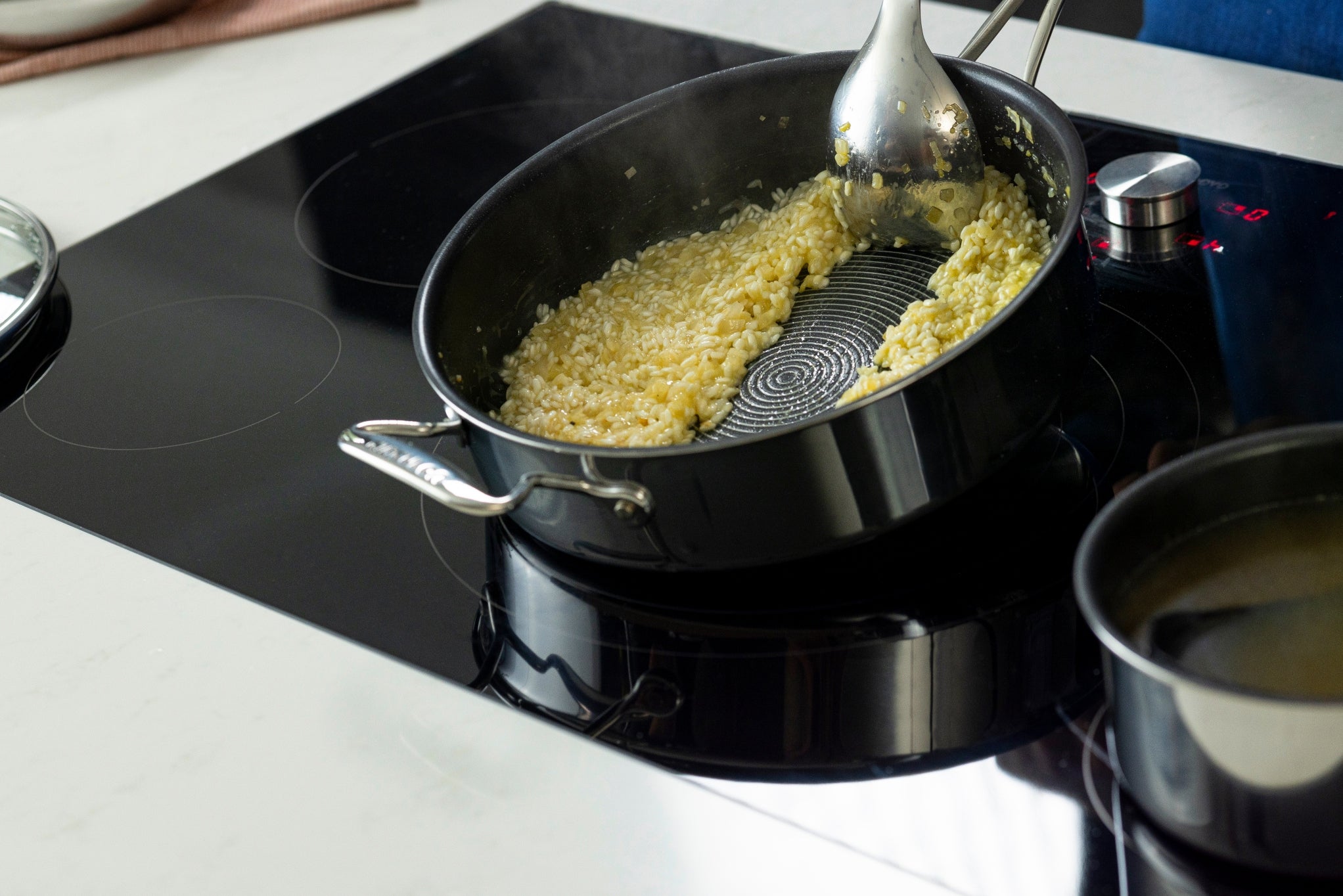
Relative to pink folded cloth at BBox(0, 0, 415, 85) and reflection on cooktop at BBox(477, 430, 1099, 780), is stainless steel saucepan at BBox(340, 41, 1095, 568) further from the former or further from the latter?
pink folded cloth at BBox(0, 0, 415, 85)

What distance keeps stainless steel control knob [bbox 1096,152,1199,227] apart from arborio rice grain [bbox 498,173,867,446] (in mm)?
193

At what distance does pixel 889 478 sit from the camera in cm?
64

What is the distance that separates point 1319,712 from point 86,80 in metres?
1.43

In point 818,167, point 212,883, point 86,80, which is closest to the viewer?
point 212,883

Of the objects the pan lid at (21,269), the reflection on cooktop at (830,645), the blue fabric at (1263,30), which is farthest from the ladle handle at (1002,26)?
the pan lid at (21,269)

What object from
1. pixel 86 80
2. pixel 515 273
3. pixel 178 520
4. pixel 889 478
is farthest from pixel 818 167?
pixel 86 80

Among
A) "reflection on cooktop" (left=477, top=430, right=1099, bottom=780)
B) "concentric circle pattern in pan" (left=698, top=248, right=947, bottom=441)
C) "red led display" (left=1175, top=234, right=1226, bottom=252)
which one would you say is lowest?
"reflection on cooktop" (left=477, top=430, right=1099, bottom=780)

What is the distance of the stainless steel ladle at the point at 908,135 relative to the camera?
0.86 m

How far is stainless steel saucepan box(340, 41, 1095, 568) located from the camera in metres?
0.63

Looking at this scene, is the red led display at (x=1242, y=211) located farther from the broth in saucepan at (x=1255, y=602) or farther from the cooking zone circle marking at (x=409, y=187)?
the cooking zone circle marking at (x=409, y=187)

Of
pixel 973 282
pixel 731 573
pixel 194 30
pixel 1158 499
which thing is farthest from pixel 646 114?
pixel 194 30

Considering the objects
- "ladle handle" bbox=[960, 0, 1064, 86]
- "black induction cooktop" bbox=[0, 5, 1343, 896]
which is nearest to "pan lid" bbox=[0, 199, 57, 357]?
"black induction cooktop" bbox=[0, 5, 1343, 896]

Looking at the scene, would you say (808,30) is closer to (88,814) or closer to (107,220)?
(107,220)

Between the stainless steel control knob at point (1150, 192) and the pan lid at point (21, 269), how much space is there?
844mm
